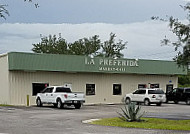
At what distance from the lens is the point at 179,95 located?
40.1m

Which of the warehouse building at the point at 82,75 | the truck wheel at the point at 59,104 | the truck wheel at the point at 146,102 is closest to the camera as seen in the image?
the truck wheel at the point at 59,104

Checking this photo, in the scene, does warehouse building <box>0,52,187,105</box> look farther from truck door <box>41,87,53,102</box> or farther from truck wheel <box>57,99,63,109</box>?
truck wheel <box>57,99,63,109</box>

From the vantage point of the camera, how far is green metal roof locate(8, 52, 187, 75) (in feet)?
109

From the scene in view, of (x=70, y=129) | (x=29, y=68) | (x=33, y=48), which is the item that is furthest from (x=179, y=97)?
(x=33, y=48)

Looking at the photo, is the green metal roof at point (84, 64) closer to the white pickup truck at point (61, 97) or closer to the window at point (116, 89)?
the window at point (116, 89)

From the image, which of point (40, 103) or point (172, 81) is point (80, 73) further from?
point (172, 81)

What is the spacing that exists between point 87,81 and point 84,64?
7.58 feet

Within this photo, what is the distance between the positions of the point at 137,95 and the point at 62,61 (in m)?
8.10

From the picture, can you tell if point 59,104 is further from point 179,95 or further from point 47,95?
point 179,95

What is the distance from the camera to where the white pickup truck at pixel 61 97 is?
96.8 feet

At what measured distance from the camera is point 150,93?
36875 millimetres

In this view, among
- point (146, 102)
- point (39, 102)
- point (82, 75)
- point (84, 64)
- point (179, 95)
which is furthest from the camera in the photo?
point (179, 95)

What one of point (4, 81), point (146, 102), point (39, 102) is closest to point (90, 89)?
point (146, 102)

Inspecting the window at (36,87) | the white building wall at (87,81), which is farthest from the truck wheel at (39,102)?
the window at (36,87)
